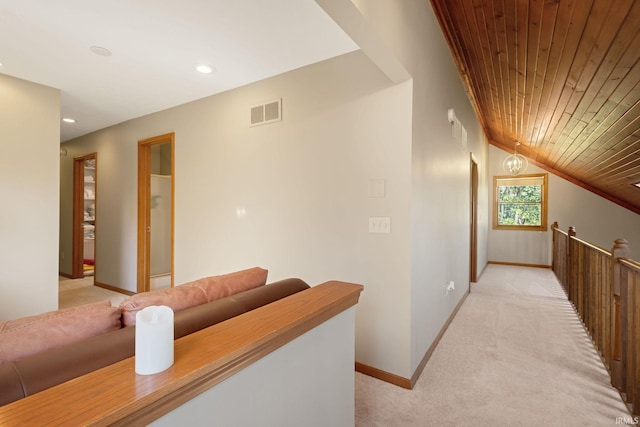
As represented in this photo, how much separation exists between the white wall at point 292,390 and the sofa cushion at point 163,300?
1.43 feet

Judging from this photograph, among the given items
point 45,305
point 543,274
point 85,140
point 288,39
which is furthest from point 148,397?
point 543,274

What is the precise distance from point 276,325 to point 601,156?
4.64 m

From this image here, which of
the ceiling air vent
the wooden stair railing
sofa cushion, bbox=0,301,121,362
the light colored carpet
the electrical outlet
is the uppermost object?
the ceiling air vent

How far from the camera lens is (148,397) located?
0.62m

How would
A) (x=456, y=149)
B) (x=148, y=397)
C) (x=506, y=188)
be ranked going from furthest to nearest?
(x=506, y=188) → (x=456, y=149) → (x=148, y=397)

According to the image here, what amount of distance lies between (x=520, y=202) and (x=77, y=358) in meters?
7.83

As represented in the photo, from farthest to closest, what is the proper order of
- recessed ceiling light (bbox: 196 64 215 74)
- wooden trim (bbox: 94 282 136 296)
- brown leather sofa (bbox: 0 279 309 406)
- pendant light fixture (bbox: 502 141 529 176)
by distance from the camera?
pendant light fixture (bbox: 502 141 529 176) < wooden trim (bbox: 94 282 136 296) < recessed ceiling light (bbox: 196 64 215 74) < brown leather sofa (bbox: 0 279 309 406)

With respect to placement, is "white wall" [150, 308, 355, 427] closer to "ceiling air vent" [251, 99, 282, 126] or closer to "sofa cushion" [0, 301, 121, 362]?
"sofa cushion" [0, 301, 121, 362]

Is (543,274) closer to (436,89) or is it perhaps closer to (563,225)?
(563,225)

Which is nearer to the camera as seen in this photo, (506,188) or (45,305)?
(45,305)

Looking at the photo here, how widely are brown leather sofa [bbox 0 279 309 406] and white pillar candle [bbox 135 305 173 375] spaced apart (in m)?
0.19

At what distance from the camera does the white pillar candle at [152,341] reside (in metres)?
0.68

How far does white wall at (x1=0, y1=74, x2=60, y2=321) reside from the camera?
2906 mm

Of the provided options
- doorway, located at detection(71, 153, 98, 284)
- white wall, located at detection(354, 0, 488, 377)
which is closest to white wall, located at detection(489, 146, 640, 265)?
white wall, located at detection(354, 0, 488, 377)
